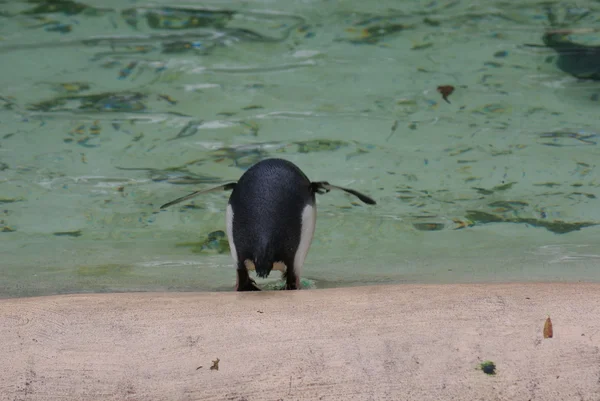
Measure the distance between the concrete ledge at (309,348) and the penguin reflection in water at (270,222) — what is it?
15.1 inches

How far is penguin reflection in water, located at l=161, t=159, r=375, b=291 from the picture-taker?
A: 275 centimetres

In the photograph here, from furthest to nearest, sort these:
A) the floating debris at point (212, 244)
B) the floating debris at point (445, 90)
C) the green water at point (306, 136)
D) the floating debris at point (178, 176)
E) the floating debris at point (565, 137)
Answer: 1. the floating debris at point (445, 90)
2. the floating debris at point (565, 137)
3. the floating debris at point (178, 176)
4. the floating debris at point (212, 244)
5. the green water at point (306, 136)

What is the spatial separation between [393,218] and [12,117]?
2713 mm

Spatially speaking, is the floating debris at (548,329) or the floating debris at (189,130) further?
the floating debris at (189,130)

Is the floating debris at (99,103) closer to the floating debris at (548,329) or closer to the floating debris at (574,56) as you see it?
the floating debris at (574,56)

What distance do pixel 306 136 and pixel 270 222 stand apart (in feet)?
8.04

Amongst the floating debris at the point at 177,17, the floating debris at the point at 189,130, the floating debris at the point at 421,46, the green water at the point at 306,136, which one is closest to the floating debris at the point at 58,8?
the green water at the point at 306,136

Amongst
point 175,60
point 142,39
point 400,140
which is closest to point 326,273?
point 400,140

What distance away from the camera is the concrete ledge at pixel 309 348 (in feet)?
6.74

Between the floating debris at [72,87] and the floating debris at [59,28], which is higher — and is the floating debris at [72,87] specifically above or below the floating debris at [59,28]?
below

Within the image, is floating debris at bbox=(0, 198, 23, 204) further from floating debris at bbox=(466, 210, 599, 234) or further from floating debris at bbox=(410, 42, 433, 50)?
floating debris at bbox=(410, 42, 433, 50)

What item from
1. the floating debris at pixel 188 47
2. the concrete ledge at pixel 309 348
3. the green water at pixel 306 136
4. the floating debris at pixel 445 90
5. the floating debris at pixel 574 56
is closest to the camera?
the concrete ledge at pixel 309 348

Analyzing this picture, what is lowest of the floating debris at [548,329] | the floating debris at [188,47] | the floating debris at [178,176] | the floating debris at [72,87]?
the floating debris at [178,176]

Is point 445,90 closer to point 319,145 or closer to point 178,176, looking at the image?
point 319,145
